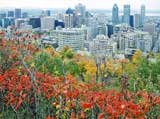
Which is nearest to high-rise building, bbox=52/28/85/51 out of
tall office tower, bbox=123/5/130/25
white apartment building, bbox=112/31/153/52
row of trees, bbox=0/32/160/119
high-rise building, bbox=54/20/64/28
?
white apartment building, bbox=112/31/153/52

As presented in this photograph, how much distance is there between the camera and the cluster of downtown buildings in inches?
1413

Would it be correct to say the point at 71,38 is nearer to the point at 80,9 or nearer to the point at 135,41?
the point at 135,41

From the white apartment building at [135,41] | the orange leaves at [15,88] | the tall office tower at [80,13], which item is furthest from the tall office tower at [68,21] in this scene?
the orange leaves at [15,88]

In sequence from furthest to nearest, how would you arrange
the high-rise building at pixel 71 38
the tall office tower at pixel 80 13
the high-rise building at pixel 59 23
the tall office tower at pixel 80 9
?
the tall office tower at pixel 80 9, the tall office tower at pixel 80 13, the high-rise building at pixel 59 23, the high-rise building at pixel 71 38

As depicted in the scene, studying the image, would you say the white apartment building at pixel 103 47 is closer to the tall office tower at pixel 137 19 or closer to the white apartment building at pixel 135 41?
the white apartment building at pixel 135 41

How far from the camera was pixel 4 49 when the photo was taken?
6992 millimetres

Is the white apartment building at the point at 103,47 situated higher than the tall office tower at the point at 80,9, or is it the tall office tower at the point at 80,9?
the tall office tower at the point at 80,9

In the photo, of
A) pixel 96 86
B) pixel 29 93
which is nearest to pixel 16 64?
pixel 96 86

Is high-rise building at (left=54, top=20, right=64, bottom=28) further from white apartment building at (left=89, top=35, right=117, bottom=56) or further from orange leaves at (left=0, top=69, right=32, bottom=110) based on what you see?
orange leaves at (left=0, top=69, right=32, bottom=110)

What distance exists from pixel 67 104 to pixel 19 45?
2227 millimetres

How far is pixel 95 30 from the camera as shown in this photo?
64938 millimetres

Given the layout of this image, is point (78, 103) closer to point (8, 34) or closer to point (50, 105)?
point (50, 105)

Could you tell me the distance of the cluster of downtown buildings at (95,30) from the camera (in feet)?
118

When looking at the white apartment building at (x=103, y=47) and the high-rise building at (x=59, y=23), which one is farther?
the high-rise building at (x=59, y=23)
